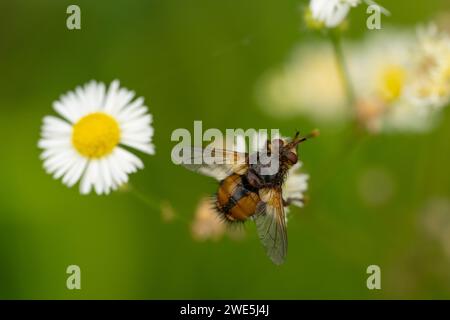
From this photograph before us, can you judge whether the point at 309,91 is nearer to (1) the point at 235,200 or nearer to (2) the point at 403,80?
(2) the point at 403,80

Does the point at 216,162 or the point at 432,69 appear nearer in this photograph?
the point at 216,162

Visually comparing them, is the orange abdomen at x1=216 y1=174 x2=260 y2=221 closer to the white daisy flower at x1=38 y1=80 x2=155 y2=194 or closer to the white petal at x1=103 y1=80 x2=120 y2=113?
the white daisy flower at x1=38 y1=80 x2=155 y2=194

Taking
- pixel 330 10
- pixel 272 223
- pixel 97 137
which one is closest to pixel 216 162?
pixel 272 223

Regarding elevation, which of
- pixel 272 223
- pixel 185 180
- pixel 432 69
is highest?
pixel 432 69

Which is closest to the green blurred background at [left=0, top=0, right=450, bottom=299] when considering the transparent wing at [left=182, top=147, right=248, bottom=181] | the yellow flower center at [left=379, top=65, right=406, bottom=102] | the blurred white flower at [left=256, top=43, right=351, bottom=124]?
the blurred white flower at [left=256, top=43, right=351, bottom=124]

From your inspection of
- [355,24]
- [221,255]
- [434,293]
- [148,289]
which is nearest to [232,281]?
[221,255]

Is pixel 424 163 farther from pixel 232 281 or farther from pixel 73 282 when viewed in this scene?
pixel 73 282
